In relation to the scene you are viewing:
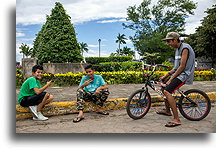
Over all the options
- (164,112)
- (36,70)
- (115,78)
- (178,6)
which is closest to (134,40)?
(178,6)

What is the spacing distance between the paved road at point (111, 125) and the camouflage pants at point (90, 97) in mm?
233

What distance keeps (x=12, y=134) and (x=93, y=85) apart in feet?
4.58

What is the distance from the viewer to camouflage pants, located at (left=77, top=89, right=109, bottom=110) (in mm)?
3518

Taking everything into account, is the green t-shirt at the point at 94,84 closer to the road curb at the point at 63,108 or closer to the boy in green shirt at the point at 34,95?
the road curb at the point at 63,108

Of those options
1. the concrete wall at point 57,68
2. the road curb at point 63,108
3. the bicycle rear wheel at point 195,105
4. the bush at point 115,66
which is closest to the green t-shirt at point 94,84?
the road curb at point 63,108

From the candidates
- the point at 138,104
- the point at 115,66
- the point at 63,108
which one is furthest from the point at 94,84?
the point at 115,66

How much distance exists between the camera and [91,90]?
363cm

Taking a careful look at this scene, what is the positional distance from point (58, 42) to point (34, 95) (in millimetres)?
5987

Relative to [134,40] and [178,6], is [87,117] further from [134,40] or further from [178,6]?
[134,40]

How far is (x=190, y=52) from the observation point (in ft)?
10.1

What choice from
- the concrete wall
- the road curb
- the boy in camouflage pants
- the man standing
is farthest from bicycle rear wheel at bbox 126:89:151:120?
the concrete wall

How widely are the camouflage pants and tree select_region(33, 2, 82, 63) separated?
5712mm

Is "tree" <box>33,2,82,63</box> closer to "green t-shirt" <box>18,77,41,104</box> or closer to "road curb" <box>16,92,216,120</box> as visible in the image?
"road curb" <box>16,92,216,120</box>

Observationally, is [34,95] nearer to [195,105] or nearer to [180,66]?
[180,66]
